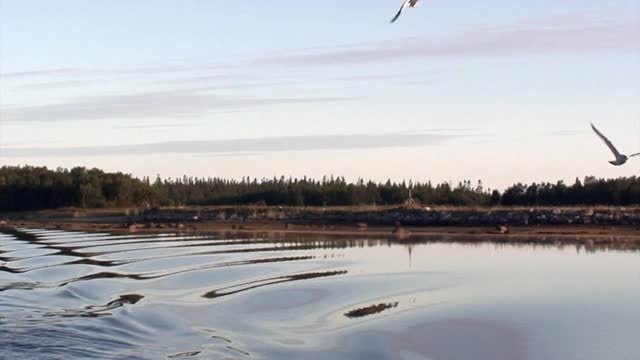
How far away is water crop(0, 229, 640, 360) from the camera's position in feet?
50.9

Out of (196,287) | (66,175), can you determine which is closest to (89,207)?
(66,175)

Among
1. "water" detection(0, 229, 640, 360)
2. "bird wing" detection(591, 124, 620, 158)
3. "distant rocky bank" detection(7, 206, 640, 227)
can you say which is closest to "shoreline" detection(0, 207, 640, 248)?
"distant rocky bank" detection(7, 206, 640, 227)

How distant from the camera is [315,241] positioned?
1389 inches

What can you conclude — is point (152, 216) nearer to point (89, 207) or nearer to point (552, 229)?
point (89, 207)

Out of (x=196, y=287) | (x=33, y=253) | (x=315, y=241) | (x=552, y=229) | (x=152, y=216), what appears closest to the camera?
(x=196, y=287)

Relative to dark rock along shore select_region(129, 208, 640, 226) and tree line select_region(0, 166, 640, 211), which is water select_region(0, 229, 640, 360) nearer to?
dark rock along shore select_region(129, 208, 640, 226)

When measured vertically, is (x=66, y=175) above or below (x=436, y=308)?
above

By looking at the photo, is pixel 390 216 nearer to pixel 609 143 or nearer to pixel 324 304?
pixel 324 304

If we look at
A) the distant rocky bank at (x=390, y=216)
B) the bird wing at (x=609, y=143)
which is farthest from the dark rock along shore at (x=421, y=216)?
the bird wing at (x=609, y=143)

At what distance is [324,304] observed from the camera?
19.4 metres

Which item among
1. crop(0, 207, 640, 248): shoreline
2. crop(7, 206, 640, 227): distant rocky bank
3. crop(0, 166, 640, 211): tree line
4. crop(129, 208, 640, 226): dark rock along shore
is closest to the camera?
crop(0, 207, 640, 248): shoreline

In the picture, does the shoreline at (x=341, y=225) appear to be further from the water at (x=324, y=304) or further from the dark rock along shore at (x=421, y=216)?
the water at (x=324, y=304)

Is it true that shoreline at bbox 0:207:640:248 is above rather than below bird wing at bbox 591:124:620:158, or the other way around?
below

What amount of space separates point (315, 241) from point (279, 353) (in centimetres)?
2031
